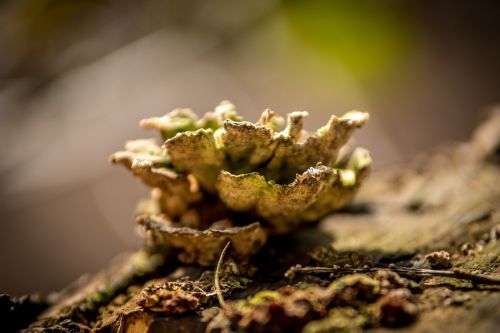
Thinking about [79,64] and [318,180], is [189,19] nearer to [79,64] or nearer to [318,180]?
[79,64]

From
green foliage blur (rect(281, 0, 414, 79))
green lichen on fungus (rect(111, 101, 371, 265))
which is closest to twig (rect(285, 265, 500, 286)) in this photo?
green lichen on fungus (rect(111, 101, 371, 265))

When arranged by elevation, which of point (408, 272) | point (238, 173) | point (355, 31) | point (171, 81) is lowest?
point (408, 272)

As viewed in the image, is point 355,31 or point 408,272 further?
point 355,31

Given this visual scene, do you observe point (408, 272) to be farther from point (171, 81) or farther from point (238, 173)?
point (171, 81)

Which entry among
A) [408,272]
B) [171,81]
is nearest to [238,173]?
[408,272]

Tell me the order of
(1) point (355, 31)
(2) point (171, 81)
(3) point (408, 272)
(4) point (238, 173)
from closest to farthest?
1. (3) point (408, 272)
2. (4) point (238, 173)
3. (2) point (171, 81)
4. (1) point (355, 31)
